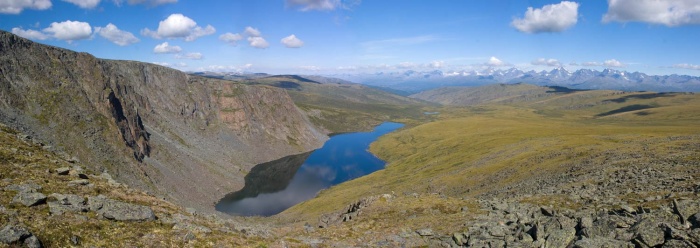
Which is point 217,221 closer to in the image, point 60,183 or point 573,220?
point 60,183

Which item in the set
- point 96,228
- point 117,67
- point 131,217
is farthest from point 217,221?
point 117,67

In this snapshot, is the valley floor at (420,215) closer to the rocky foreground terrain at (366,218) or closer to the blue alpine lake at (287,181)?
the rocky foreground terrain at (366,218)

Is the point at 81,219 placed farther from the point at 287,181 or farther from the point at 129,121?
the point at 287,181

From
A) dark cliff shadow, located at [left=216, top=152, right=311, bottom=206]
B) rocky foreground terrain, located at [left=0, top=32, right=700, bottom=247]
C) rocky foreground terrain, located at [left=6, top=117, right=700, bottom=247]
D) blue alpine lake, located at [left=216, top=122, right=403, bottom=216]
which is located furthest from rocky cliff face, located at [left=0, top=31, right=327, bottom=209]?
rocky foreground terrain, located at [left=6, top=117, right=700, bottom=247]

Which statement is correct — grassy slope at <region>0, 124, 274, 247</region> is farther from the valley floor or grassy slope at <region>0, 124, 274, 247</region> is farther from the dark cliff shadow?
the dark cliff shadow

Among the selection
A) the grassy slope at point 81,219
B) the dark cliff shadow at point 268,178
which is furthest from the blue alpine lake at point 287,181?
the grassy slope at point 81,219

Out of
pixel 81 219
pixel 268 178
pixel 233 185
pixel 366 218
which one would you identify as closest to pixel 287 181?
pixel 268 178
